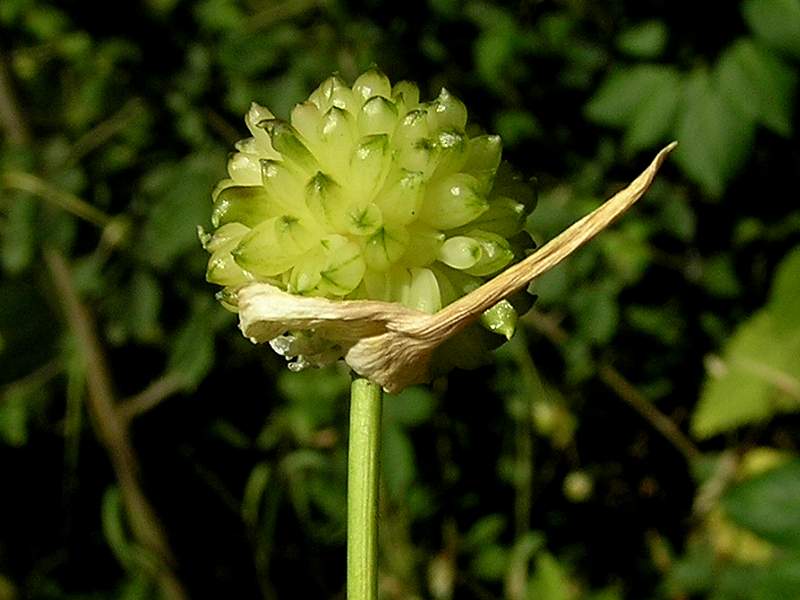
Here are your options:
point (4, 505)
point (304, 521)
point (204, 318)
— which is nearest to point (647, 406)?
point (304, 521)

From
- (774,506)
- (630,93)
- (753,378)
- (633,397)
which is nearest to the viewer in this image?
(774,506)

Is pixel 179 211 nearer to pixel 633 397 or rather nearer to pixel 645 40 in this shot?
pixel 645 40

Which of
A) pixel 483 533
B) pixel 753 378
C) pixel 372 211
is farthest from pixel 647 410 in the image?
pixel 372 211

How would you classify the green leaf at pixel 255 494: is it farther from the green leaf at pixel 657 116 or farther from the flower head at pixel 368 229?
the flower head at pixel 368 229

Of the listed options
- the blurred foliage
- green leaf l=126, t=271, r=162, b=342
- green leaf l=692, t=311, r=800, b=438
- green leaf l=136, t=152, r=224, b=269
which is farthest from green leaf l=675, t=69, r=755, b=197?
green leaf l=126, t=271, r=162, b=342

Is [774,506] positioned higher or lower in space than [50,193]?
lower

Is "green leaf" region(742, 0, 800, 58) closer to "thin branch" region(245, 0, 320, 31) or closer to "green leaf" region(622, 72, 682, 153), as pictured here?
"green leaf" region(622, 72, 682, 153)

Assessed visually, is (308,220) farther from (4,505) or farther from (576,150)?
(4,505)
